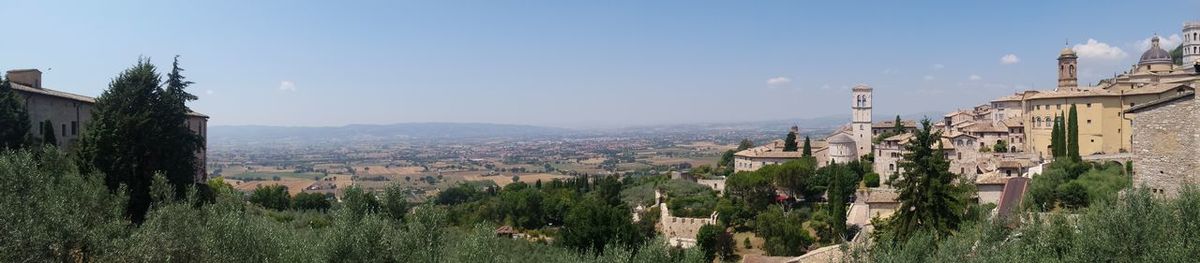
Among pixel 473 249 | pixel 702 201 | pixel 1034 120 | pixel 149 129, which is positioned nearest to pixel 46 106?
pixel 149 129

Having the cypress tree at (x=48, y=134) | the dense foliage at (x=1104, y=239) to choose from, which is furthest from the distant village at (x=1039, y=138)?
the cypress tree at (x=48, y=134)

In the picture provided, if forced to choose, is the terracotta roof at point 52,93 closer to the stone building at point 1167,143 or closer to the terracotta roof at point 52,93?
the terracotta roof at point 52,93

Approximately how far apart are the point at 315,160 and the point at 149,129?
150 m

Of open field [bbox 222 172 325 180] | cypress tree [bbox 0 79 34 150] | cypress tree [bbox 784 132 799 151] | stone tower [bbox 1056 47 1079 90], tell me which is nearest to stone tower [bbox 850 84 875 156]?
cypress tree [bbox 784 132 799 151]

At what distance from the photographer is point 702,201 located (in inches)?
1590

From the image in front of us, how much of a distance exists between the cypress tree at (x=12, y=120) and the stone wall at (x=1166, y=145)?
27087 millimetres

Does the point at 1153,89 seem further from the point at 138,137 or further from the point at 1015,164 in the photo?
the point at 138,137

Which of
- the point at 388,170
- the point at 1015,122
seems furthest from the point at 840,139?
the point at 388,170

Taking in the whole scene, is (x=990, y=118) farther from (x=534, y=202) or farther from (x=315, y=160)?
(x=315, y=160)

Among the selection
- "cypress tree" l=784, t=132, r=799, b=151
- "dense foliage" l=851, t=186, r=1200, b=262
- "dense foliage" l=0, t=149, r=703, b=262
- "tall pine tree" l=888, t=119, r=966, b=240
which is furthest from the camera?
"cypress tree" l=784, t=132, r=799, b=151

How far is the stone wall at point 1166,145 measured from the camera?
12836 mm

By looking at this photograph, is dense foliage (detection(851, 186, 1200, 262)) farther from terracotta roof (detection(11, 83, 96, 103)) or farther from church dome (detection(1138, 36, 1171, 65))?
church dome (detection(1138, 36, 1171, 65))

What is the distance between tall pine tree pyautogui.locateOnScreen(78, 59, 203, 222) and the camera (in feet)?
65.3

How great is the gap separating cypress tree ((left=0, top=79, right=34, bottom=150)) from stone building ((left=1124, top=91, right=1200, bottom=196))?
2709 centimetres
